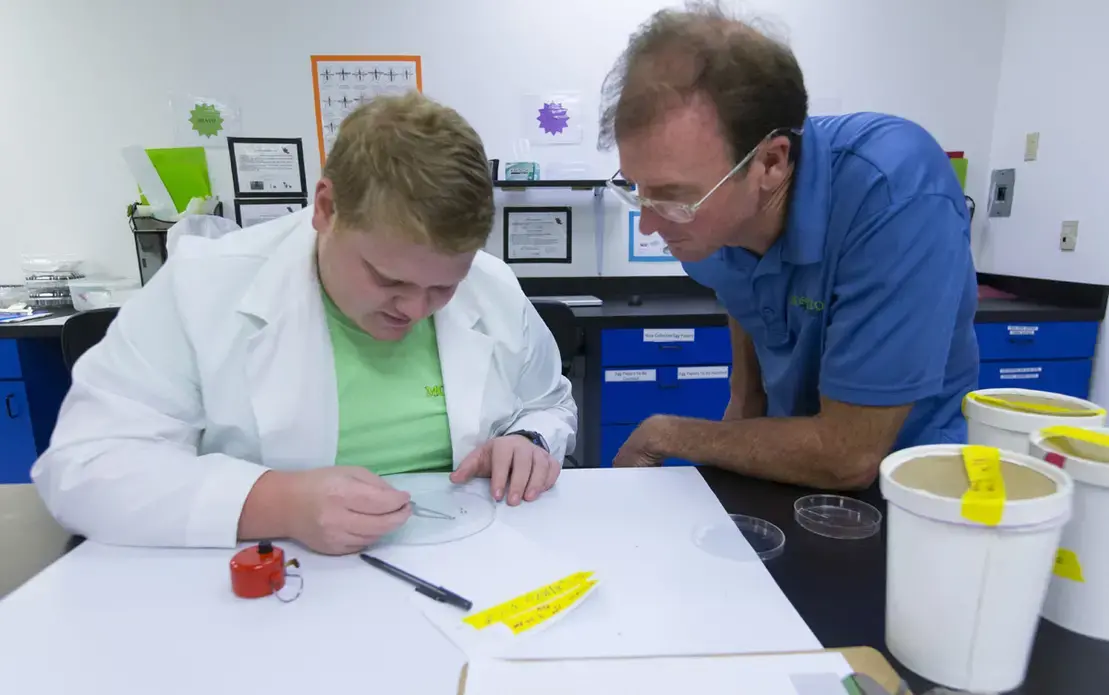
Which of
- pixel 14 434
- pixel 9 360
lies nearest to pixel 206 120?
pixel 9 360

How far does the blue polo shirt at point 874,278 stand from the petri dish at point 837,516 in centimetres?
15

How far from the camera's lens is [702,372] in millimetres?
2426

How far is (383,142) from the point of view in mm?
819

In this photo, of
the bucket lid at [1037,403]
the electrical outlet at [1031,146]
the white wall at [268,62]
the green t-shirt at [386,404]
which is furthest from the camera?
the electrical outlet at [1031,146]

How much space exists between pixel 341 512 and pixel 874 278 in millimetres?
784

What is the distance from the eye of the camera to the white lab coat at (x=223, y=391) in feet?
2.57

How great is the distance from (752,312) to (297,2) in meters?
2.37

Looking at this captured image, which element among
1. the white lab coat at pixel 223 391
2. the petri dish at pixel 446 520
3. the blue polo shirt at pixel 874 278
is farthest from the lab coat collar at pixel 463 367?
the blue polo shirt at pixel 874 278

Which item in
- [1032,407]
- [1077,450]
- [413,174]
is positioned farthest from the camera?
[413,174]

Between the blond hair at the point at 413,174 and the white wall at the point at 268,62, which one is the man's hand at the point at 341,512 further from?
the white wall at the point at 268,62

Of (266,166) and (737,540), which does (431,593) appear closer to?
(737,540)

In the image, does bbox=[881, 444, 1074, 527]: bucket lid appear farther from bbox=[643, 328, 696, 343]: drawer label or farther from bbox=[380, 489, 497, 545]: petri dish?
bbox=[643, 328, 696, 343]: drawer label

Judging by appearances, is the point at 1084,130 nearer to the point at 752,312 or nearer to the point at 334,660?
the point at 752,312

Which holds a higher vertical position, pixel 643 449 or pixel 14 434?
pixel 643 449
